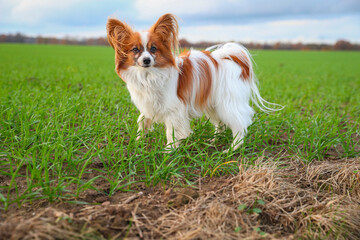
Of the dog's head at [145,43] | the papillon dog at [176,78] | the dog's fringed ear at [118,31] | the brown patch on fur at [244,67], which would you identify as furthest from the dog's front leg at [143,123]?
the brown patch on fur at [244,67]

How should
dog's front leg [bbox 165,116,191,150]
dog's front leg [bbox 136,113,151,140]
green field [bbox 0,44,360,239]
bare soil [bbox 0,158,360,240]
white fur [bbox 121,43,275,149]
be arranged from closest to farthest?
bare soil [bbox 0,158,360,240]
green field [bbox 0,44,360,239]
white fur [bbox 121,43,275,149]
dog's front leg [bbox 165,116,191,150]
dog's front leg [bbox 136,113,151,140]

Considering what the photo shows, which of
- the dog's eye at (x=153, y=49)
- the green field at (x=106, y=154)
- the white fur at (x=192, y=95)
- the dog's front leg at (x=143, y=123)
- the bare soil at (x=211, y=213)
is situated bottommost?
the bare soil at (x=211, y=213)

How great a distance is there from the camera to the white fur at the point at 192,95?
128 inches

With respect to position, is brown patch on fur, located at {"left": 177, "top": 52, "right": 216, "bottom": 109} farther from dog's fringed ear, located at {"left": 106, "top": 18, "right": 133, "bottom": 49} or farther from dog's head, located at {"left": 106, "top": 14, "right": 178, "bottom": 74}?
dog's fringed ear, located at {"left": 106, "top": 18, "right": 133, "bottom": 49}

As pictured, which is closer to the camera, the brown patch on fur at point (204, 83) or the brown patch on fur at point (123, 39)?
the brown patch on fur at point (123, 39)

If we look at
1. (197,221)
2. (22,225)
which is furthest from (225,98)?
(22,225)

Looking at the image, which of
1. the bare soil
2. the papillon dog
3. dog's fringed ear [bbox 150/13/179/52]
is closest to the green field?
→ the bare soil

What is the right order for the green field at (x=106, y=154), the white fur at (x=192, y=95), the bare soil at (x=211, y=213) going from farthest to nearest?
the white fur at (x=192, y=95), the green field at (x=106, y=154), the bare soil at (x=211, y=213)

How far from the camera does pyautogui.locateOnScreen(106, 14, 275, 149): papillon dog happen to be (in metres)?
3.15

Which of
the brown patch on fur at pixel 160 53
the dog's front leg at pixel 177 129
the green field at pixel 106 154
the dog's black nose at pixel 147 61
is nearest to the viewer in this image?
the green field at pixel 106 154

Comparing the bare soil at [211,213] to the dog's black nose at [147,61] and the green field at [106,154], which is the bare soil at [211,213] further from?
the dog's black nose at [147,61]

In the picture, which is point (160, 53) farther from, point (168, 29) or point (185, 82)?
point (185, 82)

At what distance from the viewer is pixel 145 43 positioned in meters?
3.09

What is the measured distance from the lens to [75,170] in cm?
272
